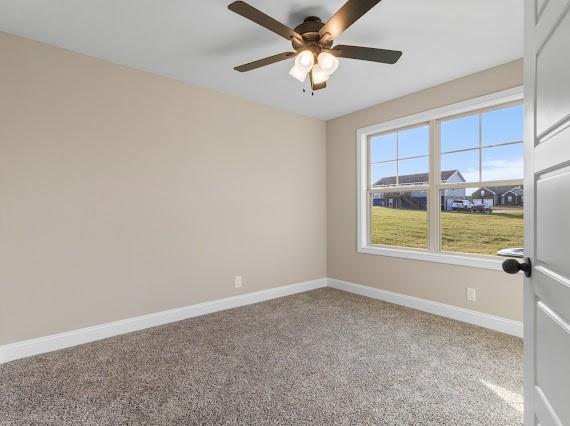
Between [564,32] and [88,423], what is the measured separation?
2613 mm

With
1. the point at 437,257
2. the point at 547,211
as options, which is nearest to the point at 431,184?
the point at 437,257

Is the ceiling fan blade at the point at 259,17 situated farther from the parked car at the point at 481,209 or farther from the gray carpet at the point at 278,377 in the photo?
the parked car at the point at 481,209

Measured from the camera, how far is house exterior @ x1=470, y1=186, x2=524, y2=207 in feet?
9.77

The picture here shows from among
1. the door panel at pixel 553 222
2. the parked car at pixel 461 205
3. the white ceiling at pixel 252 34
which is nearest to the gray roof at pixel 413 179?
the parked car at pixel 461 205

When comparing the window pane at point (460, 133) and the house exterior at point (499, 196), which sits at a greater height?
the window pane at point (460, 133)

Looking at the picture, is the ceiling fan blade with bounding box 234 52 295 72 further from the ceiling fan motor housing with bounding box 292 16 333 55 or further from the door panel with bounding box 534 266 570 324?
the door panel with bounding box 534 266 570 324

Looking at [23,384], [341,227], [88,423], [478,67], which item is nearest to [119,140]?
[23,384]

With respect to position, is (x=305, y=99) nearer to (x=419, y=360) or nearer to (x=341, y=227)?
(x=341, y=227)

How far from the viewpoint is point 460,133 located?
10.9ft

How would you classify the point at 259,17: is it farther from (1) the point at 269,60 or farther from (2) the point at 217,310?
(2) the point at 217,310

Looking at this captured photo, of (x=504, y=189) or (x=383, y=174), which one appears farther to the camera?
(x=383, y=174)

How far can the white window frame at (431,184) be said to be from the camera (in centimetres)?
297

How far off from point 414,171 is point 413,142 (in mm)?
358

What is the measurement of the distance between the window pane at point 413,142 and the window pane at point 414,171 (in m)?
0.08
